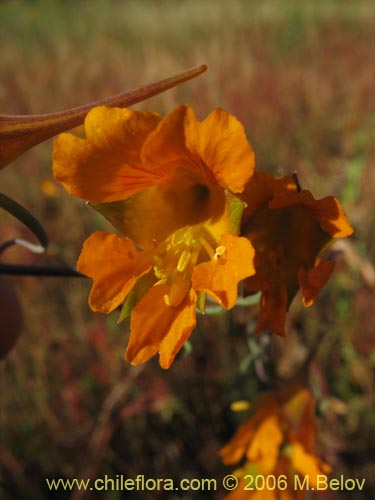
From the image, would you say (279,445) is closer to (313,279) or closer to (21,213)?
(313,279)

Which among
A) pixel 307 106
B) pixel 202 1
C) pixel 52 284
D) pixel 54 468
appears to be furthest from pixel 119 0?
pixel 54 468

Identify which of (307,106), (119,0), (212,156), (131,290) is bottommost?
(119,0)

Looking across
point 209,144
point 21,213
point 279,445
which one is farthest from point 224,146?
point 279,445

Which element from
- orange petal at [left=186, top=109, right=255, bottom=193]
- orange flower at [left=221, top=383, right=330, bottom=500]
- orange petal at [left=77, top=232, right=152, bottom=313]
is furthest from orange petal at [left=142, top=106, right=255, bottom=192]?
orange flower at [left=221, top=383, right=330, bottom=500]

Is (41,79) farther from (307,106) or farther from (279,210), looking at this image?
(279,210)

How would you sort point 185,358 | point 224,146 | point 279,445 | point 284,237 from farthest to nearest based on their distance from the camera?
point 185,358, point 279,445, point 284,237, point 224,146

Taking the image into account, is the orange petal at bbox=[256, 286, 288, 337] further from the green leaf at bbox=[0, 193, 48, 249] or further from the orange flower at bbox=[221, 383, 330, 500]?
the orange flower at bbox=[221, 383, 330, 500]
